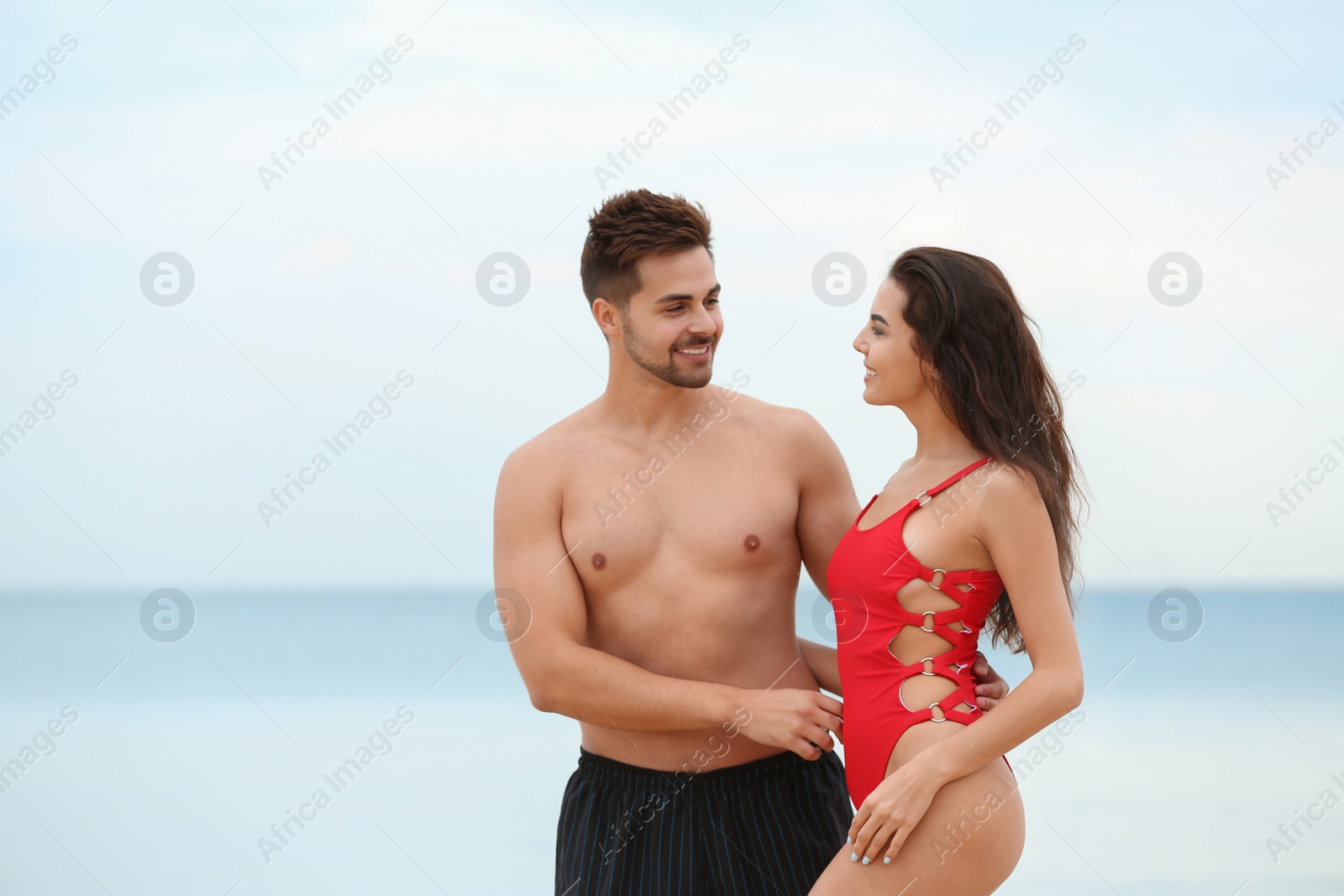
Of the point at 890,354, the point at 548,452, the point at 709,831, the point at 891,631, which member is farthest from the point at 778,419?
the point at 709,831

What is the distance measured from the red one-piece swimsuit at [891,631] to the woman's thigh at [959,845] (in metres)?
0.12

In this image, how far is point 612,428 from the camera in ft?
9.14

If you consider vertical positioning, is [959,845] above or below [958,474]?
below

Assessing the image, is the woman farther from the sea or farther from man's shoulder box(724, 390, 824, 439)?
the sea

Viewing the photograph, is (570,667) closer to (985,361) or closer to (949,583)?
(949,583)

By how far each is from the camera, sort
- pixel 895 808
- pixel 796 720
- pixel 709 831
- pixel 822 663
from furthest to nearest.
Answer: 1. pixel 822 663
2. pixel 709 831
3. pixel 796 720
4. pixel 895 808

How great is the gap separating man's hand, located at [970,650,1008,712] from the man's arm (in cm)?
28

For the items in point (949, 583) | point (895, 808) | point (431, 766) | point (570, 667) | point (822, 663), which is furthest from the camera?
point (431, 766)

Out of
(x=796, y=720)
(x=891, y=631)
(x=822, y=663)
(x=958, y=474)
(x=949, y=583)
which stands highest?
(x=958, y=474)

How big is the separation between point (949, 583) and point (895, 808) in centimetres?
38

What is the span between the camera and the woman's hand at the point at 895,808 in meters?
2.00

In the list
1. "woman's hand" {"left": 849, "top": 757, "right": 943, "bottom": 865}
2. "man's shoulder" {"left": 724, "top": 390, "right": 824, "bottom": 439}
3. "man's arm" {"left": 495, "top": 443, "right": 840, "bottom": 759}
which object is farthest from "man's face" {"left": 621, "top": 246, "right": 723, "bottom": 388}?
"woman's hand" {"left": 849, "top": 757, "right": 943, "bottom": 865}

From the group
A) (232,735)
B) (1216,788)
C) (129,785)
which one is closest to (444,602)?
(232,735)

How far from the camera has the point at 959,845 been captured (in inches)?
79.4
